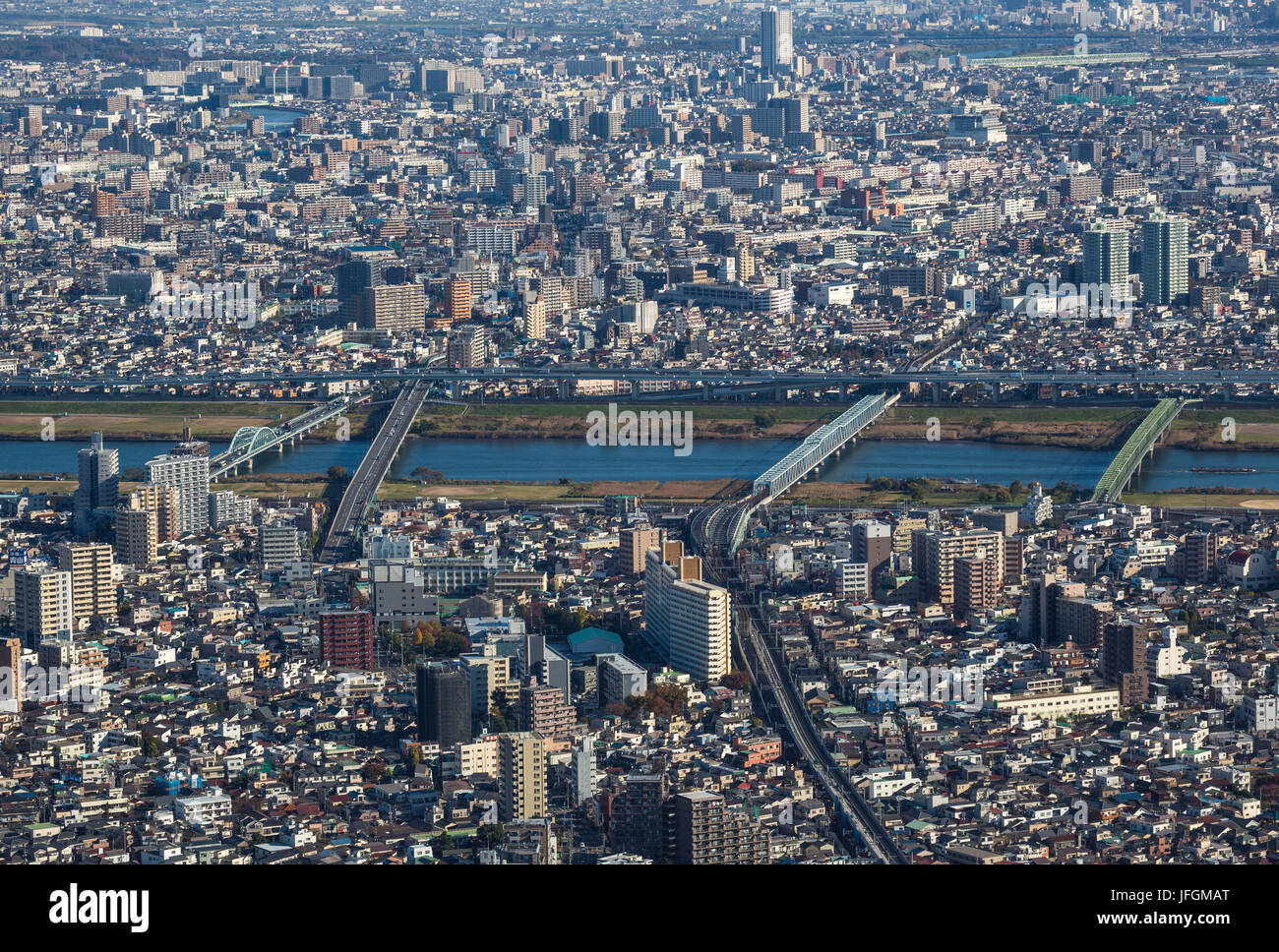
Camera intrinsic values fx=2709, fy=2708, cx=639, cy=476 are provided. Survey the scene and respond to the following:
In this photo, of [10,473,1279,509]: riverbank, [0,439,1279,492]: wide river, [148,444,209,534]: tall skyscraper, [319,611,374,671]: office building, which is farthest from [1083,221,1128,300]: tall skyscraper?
[319,611,374,671]: office building

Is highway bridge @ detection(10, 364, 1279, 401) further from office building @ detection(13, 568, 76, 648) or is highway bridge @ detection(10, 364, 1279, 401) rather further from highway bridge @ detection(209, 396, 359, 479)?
office building @ detection(13, 568, 76, 648)

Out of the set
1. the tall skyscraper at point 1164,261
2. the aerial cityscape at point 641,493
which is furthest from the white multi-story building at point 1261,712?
the tall skyscraper at point 1164,261

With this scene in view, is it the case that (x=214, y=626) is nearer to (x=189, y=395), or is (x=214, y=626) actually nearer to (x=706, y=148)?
(x=189, y=395)

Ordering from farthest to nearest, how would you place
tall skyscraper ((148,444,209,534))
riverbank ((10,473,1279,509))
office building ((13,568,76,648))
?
riverbank ((10,473,1279,509))
tall skyscraper ((148,444,209,534))
office building ((13,568,76,648))

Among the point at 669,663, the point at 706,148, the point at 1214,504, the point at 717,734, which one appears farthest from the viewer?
the point at 706,148
